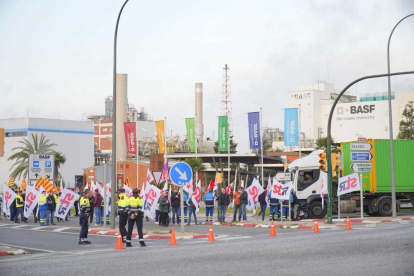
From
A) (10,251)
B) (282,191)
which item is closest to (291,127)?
(282,191)

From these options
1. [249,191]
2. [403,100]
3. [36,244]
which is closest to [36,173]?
[249,191]

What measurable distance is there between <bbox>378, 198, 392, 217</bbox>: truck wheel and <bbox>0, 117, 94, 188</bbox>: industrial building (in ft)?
247

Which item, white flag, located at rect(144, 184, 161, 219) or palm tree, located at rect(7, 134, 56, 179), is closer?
white flag, located at rect(144, 184, 161, 219)

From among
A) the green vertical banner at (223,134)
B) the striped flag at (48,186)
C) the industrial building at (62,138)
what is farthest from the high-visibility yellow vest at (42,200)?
the industrial building at (62,138)

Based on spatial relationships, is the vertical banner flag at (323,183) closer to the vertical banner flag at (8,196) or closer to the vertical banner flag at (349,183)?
the vertical banner flag at (349,183)

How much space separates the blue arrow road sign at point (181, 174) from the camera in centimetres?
2419

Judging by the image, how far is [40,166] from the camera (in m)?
36.9

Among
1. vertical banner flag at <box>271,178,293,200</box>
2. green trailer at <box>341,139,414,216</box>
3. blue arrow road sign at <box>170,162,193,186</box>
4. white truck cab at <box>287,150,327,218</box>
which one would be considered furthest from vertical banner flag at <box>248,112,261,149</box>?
blue arrow road sign at <box>170,162,193,186</box>

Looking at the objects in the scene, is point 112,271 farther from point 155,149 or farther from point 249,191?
point 155,149

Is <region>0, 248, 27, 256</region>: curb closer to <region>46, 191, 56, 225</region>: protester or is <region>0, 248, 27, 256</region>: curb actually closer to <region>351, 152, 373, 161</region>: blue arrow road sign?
<region>46, 191, 56, 225</region>: protester

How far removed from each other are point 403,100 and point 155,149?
4154 cm

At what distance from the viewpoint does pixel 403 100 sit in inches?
4333

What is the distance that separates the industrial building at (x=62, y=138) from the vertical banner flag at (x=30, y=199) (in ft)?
230

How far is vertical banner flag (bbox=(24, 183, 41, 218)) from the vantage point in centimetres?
3588
